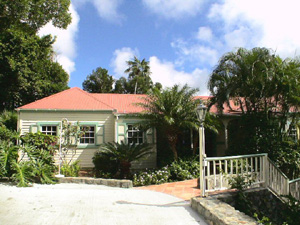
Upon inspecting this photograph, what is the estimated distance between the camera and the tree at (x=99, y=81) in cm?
3481

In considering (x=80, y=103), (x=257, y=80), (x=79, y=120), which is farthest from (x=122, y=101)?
(x=257, y=80)

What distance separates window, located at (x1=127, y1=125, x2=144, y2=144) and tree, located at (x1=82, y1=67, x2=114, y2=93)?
2207cm

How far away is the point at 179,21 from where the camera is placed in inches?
435

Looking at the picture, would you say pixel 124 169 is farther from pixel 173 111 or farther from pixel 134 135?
pixel 173 111

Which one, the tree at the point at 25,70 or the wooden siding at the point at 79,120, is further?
the tree at the point at 25,70

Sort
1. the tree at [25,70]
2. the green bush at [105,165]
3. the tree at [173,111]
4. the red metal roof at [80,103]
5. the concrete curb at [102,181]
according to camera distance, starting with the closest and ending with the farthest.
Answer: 1. the concrete curb at [102,181]
2. the tree at [173,111]
3. the green bush at [105,165]
4. the red metal roof at [80,103]
5. the tree at [25,70]

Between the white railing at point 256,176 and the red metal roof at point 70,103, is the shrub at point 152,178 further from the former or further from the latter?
the red metal roof at point 70,103

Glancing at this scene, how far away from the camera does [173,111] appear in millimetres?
11188

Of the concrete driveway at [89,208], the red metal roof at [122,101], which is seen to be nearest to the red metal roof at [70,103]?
the red metal roof at [122,101]

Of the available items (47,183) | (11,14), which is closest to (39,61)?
(11,14)

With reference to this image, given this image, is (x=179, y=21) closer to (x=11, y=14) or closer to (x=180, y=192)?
(x=11, y=14)

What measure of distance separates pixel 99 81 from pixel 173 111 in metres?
25.5

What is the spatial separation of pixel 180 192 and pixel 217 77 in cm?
597

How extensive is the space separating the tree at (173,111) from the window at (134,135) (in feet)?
6.01
